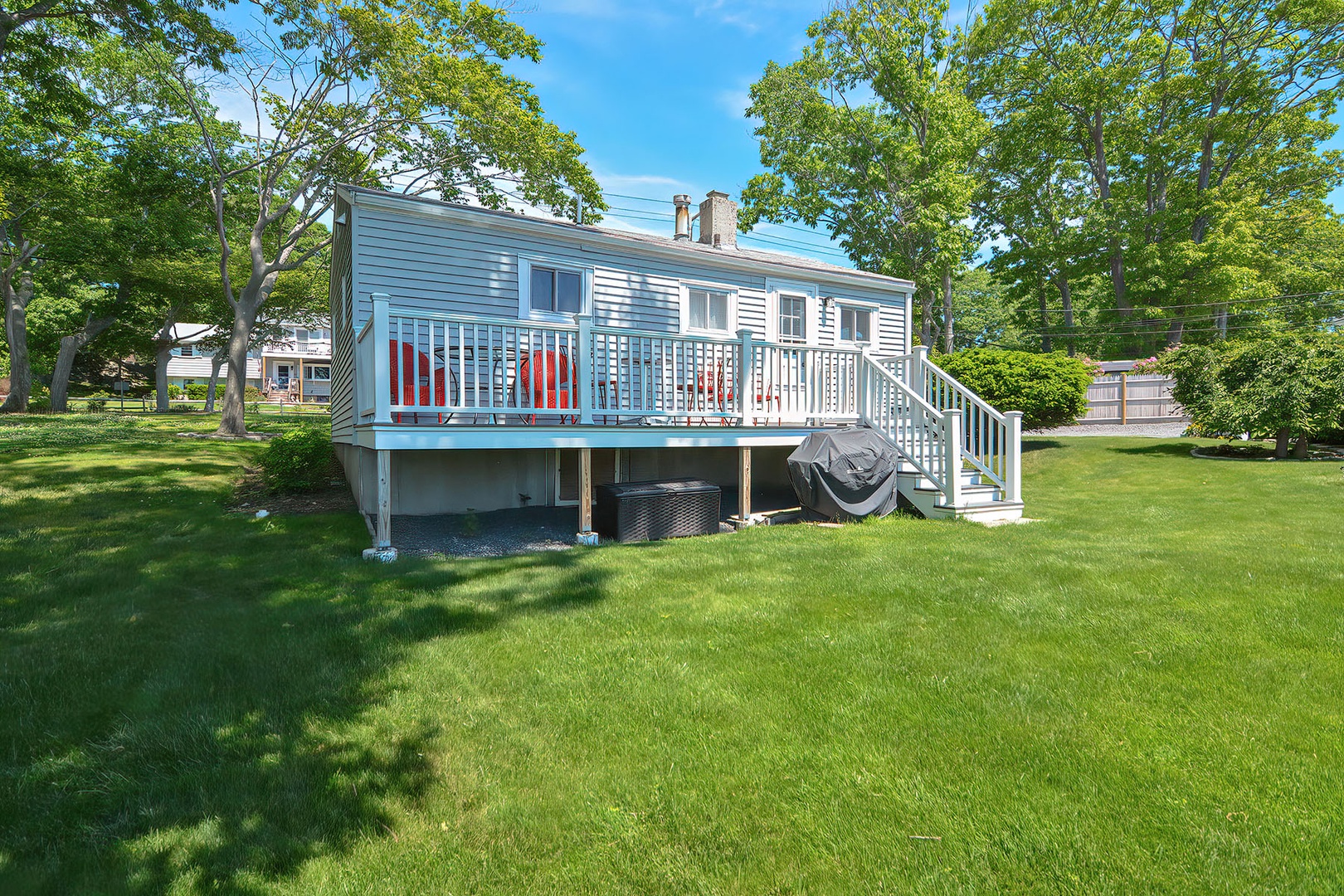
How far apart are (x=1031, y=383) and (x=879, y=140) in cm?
934

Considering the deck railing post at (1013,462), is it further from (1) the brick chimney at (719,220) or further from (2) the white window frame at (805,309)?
(1) the brick chimney at (719,220)

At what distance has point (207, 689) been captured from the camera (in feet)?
9.55

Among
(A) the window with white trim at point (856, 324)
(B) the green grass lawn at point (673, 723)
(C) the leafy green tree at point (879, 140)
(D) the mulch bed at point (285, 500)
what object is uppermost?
(C) the leafy green tree at point (879, 140)

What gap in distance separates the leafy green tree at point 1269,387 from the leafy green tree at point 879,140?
6.73 meters

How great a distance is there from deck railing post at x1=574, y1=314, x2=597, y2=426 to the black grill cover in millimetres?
2561

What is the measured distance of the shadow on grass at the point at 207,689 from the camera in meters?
1.97

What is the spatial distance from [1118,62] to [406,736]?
30.7 metres

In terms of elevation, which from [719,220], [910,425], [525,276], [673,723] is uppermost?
[719,220]

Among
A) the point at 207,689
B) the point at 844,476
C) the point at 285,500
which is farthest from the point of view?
the point at 285,500

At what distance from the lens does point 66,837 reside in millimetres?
1980

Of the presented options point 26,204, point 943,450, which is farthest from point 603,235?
point 26,204

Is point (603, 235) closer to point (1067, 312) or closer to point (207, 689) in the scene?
point (207, 689)

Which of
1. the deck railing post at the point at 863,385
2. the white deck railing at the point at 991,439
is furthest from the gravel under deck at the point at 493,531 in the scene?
the white deck railing at the point at 991,439

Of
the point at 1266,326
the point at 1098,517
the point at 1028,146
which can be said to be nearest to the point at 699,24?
the point at 1098,517
